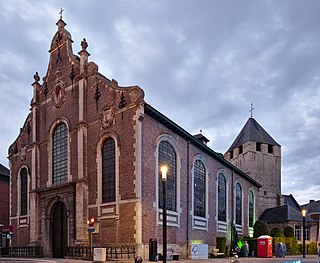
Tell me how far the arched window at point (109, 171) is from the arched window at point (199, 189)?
8.47m

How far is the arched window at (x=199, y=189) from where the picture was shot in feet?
99.1

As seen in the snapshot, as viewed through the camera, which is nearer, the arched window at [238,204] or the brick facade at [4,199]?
the brick facade at [4,199]

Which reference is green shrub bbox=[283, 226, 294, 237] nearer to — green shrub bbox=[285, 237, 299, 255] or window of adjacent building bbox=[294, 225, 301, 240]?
window of adjacent building bbox=[294, 225, 301, 240]

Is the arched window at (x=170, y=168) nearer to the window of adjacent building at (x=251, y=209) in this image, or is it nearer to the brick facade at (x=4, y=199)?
the window of adjacent building at (x=251, y=209)

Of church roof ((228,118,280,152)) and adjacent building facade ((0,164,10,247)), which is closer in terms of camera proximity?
adjacent building facade ((0,164,10,247))

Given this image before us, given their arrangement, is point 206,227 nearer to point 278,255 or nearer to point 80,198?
point 278,255

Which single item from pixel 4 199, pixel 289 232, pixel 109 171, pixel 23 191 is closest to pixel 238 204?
pixel 289 232

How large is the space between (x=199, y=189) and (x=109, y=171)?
9.65 metres

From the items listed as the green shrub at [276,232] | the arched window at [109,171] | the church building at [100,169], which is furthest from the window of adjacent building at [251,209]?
the arched window at [109,171]

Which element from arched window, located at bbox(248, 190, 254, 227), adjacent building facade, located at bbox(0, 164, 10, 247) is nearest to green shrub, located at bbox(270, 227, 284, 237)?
arched window, located at bbox(248, 190, 254, 227)

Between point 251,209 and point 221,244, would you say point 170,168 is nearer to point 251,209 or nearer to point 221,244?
point 221,244

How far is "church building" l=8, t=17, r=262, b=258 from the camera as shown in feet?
74.9

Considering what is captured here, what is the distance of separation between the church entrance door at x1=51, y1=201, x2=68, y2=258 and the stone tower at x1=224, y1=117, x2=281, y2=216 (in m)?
31.9

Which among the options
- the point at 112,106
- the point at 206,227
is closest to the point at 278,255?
the point at 206,227
